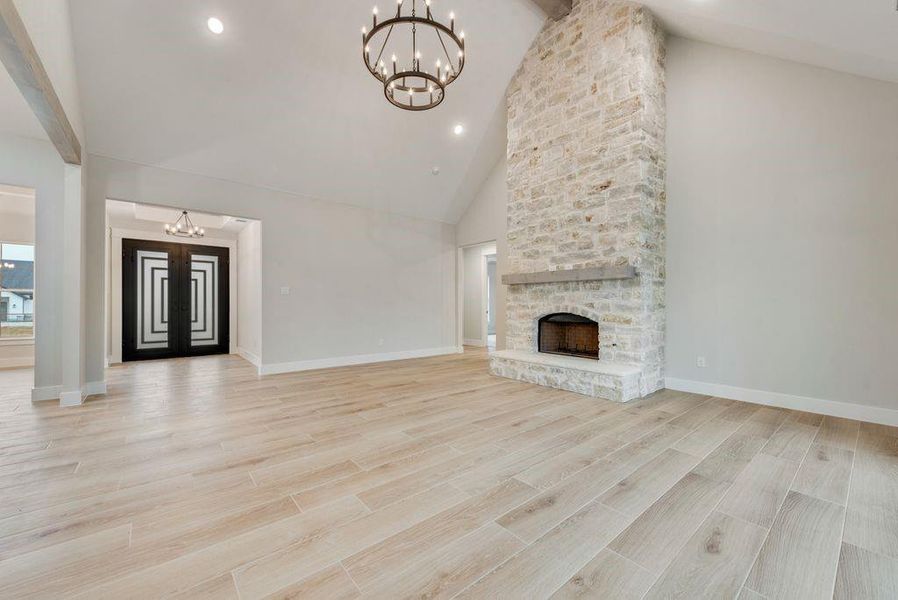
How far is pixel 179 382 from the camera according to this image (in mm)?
4887

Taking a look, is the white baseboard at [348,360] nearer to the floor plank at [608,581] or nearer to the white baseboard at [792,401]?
the white baseboard at [792,401]

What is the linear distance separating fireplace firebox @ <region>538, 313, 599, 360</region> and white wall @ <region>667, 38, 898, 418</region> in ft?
2.90

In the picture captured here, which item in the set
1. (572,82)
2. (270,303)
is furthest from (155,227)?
(572,82)

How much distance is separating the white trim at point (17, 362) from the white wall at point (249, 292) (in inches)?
119

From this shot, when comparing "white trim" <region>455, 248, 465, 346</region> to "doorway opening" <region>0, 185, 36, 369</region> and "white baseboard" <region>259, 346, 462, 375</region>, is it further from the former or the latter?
"doorway opening" <region>0, 185, 36, 369</region>

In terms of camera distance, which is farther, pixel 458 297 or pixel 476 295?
pixel 476 295

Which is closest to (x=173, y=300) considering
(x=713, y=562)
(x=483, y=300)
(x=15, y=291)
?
(x=15, y=291)

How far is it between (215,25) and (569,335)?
17.6 feet

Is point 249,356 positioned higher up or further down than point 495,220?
further down

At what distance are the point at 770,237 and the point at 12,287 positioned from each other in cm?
1085

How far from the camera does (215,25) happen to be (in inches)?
143

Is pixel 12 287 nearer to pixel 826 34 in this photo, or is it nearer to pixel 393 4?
pixel 393 4

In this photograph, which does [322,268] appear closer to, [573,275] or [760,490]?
[573,275]

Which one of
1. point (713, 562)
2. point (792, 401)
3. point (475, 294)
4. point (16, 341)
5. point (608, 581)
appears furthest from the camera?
point (475, 294)
